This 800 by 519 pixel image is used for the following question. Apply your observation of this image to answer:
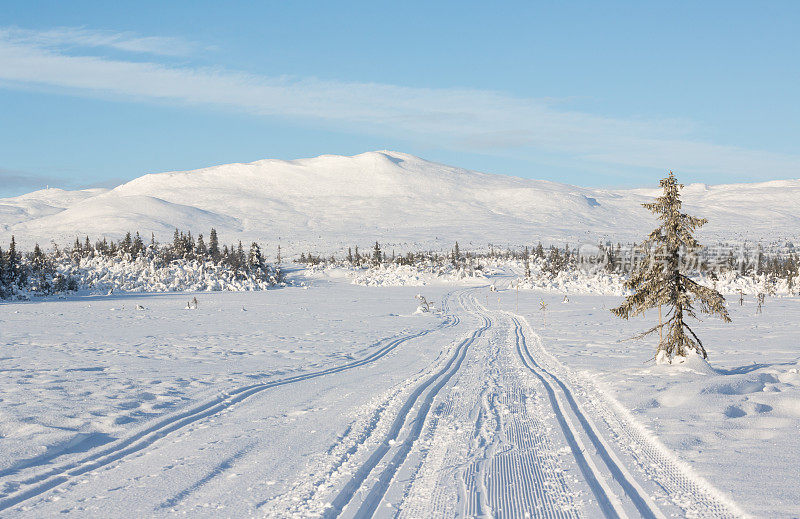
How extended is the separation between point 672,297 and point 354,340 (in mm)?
12331

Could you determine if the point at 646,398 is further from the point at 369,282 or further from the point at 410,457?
the point at 369,282

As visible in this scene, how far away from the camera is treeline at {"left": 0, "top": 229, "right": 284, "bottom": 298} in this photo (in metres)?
Answer: 58.7

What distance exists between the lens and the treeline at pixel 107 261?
192ft

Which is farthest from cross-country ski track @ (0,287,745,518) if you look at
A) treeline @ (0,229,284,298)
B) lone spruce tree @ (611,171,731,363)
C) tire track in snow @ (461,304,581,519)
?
treeline @ (0,229,284,298)

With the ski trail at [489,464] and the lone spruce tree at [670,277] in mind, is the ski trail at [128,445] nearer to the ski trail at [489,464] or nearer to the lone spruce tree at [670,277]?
the ski trail at [489,464]

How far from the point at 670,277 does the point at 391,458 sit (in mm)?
10678

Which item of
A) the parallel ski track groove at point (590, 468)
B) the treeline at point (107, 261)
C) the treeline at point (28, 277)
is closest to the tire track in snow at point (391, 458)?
the parallel ski track groove at point (590, 468)

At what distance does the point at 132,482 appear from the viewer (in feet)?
20.7

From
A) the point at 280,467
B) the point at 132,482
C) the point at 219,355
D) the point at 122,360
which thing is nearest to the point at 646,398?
the point at 280,467

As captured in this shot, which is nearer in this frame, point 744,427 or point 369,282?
point 744,427

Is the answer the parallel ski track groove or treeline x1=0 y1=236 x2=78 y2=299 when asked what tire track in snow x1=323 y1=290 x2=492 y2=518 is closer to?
the parallel ski track groove

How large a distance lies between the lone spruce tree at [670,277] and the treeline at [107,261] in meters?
61.2

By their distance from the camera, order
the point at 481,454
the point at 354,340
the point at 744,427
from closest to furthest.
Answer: the point at 481,454 < the point at 744,427 < the point at 354,340

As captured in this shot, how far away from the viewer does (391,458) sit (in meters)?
7.05
